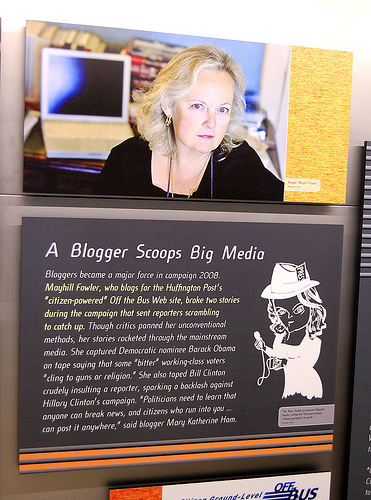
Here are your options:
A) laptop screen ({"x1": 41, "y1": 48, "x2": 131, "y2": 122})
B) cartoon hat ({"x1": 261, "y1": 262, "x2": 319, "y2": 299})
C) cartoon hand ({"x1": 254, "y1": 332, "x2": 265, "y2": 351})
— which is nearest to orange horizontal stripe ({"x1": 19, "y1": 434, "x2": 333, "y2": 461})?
cartoon hand ({"x1": 254, "y1": 332, "x2": 265, "y2": 351})

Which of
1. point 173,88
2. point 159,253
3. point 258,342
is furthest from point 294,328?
point 173,88

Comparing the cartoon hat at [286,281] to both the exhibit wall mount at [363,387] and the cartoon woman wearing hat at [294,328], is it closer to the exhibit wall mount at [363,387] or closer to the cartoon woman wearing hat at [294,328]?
the cartoon woman wearing hat at [294,328]

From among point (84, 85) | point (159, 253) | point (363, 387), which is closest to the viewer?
point (84, 85)

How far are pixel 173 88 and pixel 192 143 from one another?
0.76ft

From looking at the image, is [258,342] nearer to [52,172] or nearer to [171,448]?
[171,448]

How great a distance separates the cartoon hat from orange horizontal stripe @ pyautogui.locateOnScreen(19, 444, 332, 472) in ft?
2.29

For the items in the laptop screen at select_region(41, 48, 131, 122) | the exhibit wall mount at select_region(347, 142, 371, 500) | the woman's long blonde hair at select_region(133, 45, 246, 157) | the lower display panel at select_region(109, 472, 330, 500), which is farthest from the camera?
the exhibit wall mount at select_region(347, 142, 371, 500)

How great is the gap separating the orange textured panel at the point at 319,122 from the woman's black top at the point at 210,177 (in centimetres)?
12

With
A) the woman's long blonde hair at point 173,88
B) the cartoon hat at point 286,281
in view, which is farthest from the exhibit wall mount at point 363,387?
the woman's long blonde hair at point 173,88

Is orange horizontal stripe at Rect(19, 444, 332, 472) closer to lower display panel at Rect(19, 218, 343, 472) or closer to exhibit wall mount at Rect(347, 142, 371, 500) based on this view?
lower display panel at Rect(19, 218, 343, 472)

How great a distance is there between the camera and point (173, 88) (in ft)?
6.84

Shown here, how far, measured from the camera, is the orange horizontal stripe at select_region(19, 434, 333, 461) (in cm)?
210

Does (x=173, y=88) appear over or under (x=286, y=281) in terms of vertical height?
over

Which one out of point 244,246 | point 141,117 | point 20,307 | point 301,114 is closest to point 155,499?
point 20,307
